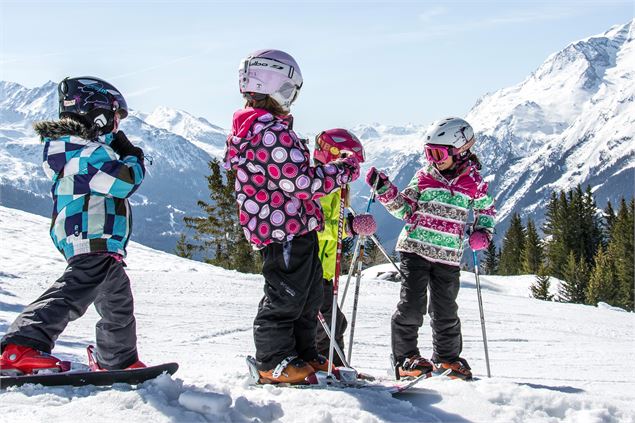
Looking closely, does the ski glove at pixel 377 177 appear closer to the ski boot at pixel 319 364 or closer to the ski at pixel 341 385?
the ski boot at pixel 319 364

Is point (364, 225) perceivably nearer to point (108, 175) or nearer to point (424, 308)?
point (424, 308)

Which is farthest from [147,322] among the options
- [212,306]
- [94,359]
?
[94,359]

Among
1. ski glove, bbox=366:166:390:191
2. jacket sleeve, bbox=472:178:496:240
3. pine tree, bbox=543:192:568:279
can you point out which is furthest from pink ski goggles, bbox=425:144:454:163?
pine tree, bbox=543:192:568:279

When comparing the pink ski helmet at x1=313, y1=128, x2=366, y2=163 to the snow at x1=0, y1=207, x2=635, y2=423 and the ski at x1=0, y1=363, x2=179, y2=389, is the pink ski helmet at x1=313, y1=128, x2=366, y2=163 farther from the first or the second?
the ski at x1=0, y1=363, x2=179, y2=389

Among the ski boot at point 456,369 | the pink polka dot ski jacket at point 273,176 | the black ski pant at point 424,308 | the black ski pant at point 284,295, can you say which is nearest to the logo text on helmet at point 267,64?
the pink polka dot ski jacket at point 273,176

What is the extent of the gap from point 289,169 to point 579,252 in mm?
64739

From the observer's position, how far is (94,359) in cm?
466

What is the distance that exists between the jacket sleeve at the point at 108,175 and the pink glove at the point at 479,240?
3.32 metres

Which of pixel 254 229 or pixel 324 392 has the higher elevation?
pixel 254 229

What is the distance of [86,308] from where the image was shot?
168 inches

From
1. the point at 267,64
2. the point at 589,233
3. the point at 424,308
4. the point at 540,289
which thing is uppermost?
the point at 267,64

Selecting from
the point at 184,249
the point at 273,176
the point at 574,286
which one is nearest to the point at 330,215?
the point at 273,176

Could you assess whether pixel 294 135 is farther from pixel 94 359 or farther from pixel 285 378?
pixel 94 359

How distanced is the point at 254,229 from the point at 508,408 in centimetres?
199
